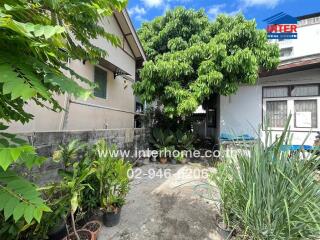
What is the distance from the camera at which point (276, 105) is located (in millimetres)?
9492

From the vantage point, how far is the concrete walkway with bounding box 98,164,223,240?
12.0ft

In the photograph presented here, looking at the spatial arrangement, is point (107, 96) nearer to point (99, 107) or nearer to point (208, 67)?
point (99, 107)

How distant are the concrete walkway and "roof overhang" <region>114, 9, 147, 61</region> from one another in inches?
255

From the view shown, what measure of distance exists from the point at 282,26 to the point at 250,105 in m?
10.3

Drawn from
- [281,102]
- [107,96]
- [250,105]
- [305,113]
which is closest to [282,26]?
[281,102]

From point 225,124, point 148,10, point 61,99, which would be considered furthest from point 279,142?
point 148,10

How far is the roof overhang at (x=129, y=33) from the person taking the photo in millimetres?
9023

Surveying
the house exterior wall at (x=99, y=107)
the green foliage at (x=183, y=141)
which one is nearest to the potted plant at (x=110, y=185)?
the house exterior wall at (x=99, y=107)

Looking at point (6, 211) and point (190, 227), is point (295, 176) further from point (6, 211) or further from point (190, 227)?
point (6, 211)

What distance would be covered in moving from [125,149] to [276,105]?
21.9 feet

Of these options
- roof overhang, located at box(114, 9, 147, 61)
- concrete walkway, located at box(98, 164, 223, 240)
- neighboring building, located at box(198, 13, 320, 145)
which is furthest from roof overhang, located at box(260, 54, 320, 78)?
concrete walkway, located at box(98, 164, 223, 240)

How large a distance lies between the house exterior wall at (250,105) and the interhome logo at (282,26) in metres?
7.87

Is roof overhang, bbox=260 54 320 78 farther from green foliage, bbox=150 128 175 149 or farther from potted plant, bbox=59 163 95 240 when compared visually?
potted plant, bbox=59 163 95 240

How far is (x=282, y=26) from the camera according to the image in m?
16.3
